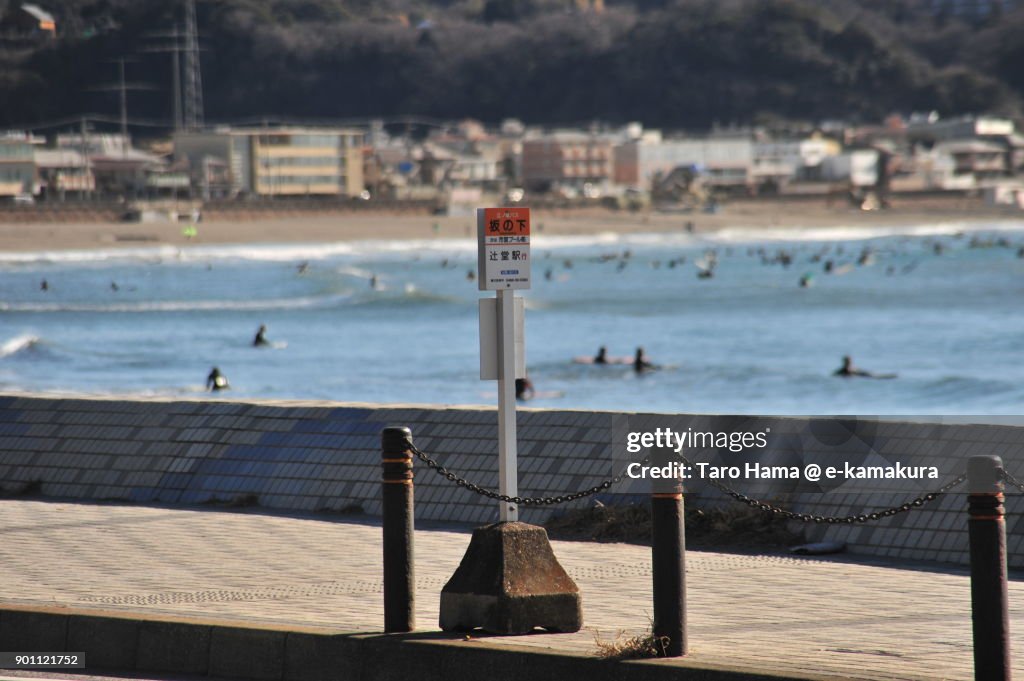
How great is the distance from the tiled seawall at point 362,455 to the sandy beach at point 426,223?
85884 millimetres

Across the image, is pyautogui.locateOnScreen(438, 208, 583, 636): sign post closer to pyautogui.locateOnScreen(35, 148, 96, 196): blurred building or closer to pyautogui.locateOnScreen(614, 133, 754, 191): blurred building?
pyautogui.locateOnScreen(35, 148, 96, 196): blurred building

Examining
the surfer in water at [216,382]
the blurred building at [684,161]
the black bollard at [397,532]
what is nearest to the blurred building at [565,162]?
the blurred building at [684,161]

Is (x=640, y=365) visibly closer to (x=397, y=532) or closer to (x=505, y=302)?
(x=505, y=302)

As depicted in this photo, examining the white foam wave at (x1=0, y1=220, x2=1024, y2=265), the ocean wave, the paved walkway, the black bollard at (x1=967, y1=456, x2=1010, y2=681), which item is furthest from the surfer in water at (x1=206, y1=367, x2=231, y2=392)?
the ocean wave

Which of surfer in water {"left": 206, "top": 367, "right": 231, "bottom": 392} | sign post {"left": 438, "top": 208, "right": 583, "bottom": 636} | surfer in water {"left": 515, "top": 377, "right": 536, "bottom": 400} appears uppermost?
sign post {"left": 438, "top": 208, "right": 583, "bottom": 636}

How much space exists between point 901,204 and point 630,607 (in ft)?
553

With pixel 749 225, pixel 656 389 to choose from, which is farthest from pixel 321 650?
pixel 749 225

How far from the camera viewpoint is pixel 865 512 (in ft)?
29.3

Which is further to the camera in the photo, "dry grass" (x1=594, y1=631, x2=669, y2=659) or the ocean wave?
the ocean wave

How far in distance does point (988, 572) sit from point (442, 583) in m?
3.22

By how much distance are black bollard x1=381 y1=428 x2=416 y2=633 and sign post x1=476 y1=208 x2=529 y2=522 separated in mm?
501

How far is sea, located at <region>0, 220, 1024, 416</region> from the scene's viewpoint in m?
34.2

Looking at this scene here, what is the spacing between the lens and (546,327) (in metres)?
56.4

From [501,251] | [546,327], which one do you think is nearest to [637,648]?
[501,251]
